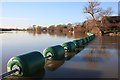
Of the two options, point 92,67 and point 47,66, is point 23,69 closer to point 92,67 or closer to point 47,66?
point 47,66

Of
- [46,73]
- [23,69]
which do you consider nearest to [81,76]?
[46,73]

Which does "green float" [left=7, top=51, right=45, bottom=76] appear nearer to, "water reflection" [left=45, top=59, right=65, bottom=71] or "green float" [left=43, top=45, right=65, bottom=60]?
"water reflection" [left=45, top=59, right=65, bottom=71]

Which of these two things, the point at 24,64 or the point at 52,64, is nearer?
the point at 24,64

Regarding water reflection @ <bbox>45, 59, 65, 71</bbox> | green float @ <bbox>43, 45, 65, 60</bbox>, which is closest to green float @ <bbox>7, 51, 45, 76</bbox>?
water reflection @ <bbox>45, 59, 65, 71</bbox>

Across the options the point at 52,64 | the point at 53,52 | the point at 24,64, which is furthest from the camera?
the point at 53,52

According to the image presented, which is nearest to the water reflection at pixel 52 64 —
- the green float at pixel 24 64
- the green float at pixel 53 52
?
the green float at pixel 53 52

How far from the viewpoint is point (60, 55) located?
11.0 m

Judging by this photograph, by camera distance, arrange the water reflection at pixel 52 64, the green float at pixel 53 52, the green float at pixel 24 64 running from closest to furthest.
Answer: the green float at pixel 24 64 < the water reflection at pixel 52 64 < the green float at pixel 53 52

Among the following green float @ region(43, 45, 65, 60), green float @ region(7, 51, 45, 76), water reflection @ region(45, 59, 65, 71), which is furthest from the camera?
green float @ region(43, 45, 65, 60)

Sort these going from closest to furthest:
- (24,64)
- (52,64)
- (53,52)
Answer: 1. (24,64)
2. (52,64)
3. (53,52)

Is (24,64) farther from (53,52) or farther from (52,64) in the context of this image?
(53,52)

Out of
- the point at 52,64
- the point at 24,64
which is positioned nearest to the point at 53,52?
the point at 52,64

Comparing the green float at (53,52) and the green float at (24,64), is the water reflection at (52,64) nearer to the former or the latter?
the green float at (53,52)

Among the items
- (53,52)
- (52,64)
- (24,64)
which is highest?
(53,52)
